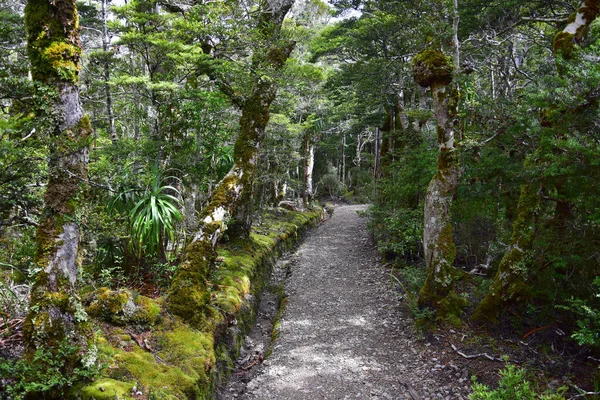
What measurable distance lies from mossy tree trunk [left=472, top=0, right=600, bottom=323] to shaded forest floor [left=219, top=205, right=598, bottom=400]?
459 mm

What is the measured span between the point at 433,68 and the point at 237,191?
14.2 feet

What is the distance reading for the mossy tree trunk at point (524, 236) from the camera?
173 inches

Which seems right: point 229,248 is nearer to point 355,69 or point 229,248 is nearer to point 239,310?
point 239,310

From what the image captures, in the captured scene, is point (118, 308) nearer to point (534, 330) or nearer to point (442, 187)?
point (442, 187)

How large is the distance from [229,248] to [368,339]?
4.07 m

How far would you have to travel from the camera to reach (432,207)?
222 inches

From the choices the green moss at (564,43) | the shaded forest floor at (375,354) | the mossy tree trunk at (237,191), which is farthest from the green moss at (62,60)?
the green moss at (564,43)

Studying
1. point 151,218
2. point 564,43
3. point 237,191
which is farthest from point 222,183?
point 564,43

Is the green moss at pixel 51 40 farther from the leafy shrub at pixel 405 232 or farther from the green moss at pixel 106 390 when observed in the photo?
the leafy shrub at pixel 405 232

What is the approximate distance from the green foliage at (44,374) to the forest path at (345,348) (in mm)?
2240

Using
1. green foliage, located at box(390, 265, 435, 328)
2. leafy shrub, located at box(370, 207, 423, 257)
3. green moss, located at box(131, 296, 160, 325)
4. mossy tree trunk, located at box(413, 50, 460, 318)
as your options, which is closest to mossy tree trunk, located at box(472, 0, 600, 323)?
mossy tree trunk, located at box(413, 50, 460, 318)

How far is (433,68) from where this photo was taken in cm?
548

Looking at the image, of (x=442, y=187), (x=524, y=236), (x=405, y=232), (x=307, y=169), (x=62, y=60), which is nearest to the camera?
(x=62, y=60)

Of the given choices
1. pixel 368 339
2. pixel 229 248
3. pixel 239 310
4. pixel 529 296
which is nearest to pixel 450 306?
pixel 529 296
